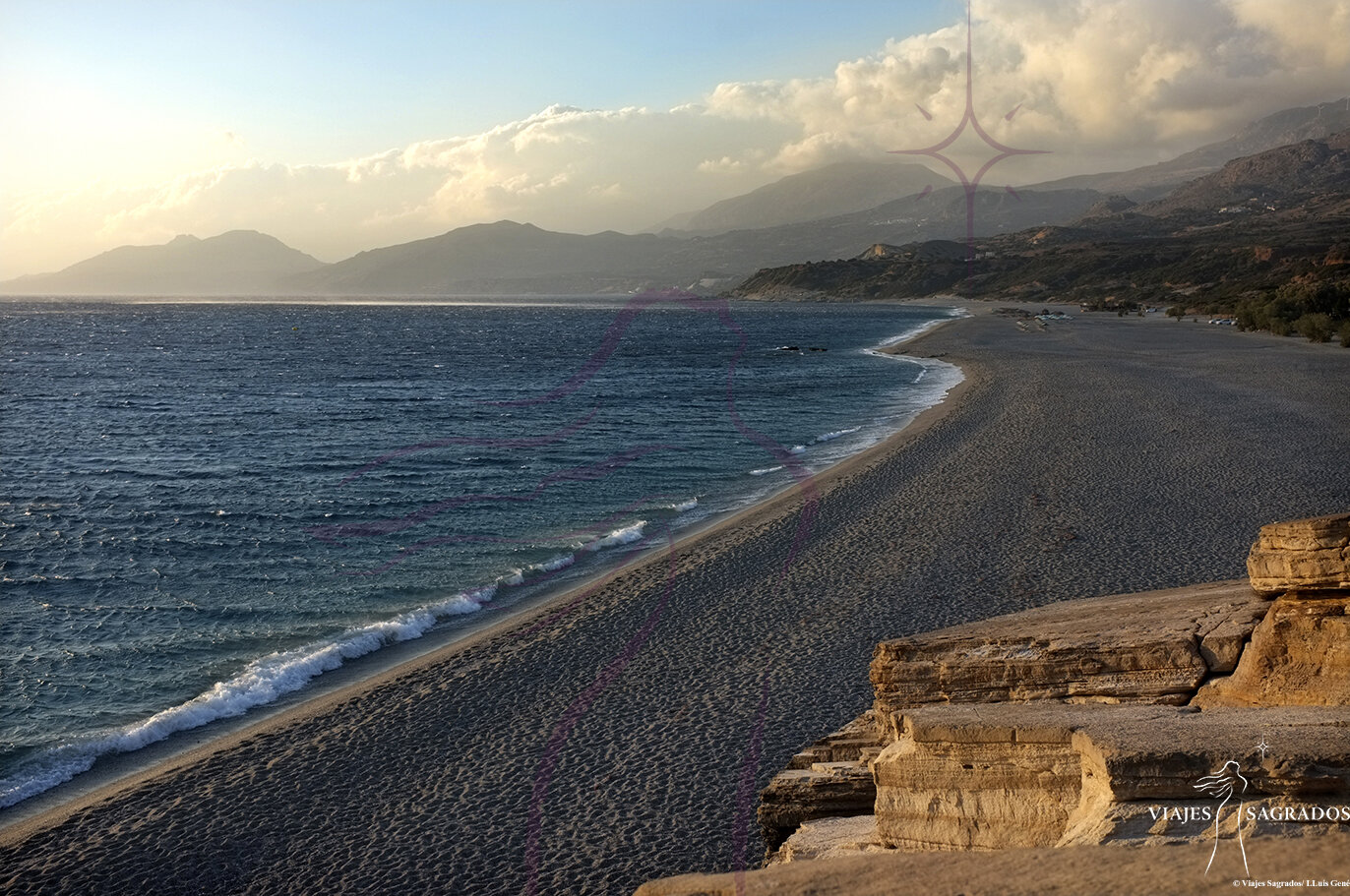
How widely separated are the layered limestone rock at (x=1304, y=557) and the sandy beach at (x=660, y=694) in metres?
5.13

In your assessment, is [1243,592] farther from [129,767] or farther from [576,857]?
[129,767]

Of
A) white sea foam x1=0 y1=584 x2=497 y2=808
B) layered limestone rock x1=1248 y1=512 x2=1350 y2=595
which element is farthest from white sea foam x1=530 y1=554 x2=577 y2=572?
layered limestone rock x1=1248 y1=512 x2=1350 y2=595

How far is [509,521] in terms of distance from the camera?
23.9 meters

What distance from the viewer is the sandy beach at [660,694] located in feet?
31.3

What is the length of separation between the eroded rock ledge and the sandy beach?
2.97 meters

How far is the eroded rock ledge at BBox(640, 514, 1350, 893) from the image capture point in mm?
4586

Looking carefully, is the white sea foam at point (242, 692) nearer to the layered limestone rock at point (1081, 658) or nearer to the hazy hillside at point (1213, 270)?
the layered limestone rock at point (1081, 658)

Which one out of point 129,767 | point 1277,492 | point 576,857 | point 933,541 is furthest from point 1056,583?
point 129,767

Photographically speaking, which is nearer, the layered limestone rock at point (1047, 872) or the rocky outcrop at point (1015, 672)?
the layered limestone rock at point (1047, 872)

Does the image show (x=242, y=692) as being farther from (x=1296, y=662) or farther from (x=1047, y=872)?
(x=1296, y=662)

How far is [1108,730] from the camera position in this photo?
207 inches
